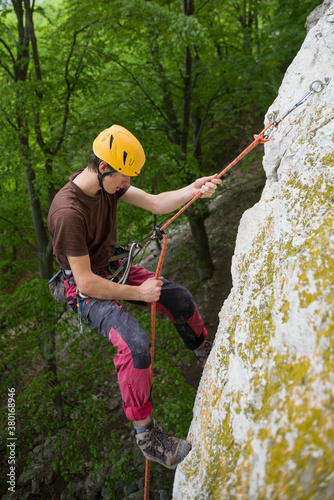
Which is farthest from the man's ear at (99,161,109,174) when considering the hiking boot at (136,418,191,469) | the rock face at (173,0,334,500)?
the hiking boot at (136,418,191,469)

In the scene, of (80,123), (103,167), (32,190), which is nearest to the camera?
(103,167)

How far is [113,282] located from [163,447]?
1183 millimetres

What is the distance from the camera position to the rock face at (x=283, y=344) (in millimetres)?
1457

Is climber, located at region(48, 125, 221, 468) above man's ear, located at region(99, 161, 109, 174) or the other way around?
the other way around

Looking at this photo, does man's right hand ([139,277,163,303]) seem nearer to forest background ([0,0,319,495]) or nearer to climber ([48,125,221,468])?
climber ([48,125,221,468])

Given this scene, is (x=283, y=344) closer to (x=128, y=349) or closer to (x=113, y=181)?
(x=128, y=349)

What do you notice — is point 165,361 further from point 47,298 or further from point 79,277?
point 79,277

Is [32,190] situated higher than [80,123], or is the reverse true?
[80,123]

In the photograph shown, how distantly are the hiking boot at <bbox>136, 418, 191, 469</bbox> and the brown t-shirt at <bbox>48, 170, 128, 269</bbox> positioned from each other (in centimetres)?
134

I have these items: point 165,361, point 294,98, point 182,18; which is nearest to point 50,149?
point 182,18

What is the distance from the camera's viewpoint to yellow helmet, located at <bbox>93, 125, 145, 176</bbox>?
2.64m

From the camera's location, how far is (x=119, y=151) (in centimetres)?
264

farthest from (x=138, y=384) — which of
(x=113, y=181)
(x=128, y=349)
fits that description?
(x=113, y=181)

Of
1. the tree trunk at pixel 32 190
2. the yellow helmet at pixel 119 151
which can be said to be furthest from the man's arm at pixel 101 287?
the tree trunk at pixel 32 190
